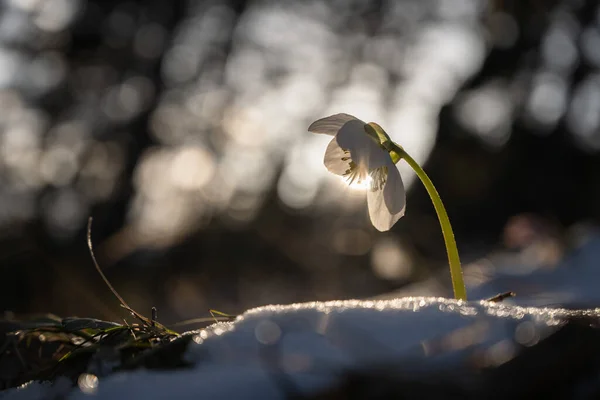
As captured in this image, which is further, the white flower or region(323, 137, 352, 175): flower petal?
region(323, 137, 352, 175): flower petal

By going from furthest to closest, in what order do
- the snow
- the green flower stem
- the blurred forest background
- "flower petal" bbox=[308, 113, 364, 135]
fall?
the blurred forest background → "flower petal" bbox=[308, 113, 364, 135] → the green flower stem → the snow

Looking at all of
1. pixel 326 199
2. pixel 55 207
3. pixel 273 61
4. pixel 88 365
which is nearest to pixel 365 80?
pixel 273 61

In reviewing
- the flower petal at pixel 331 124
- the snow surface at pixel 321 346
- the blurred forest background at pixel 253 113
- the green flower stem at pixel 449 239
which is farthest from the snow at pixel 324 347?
the blurred forest background at pixel 253 113

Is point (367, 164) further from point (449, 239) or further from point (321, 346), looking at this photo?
point (321, 346)

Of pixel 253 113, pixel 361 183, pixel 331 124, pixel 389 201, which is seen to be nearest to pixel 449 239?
pixel 389 201

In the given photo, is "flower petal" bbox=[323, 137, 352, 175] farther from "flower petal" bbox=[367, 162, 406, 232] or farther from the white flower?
"flower petal" bbox=[367, 162, 406, 232]

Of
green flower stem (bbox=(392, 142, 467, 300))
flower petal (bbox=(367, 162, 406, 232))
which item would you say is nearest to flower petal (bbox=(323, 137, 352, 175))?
flower petal (bbox=(367, 162, 406, 232))

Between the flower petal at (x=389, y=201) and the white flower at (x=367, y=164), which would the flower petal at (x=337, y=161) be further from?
the flower petal at (x=389, y=201)
